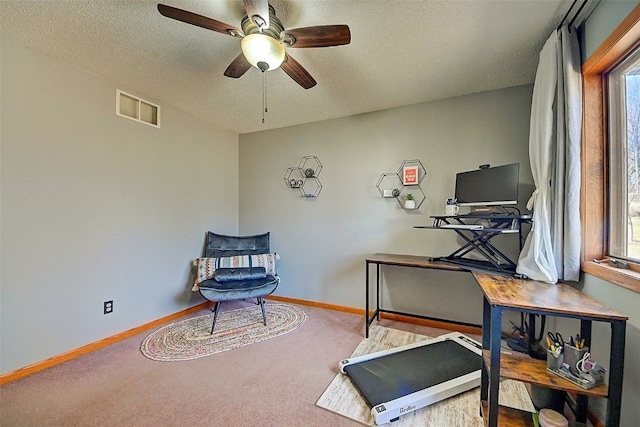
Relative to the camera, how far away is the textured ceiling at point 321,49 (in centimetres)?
163

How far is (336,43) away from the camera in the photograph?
1.62 metres

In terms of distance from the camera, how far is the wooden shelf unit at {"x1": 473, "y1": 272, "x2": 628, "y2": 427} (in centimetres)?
113

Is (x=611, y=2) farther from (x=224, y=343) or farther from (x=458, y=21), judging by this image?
(x=224, y=343)

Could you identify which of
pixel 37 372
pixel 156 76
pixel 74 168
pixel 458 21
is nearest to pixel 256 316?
pixel 37 372

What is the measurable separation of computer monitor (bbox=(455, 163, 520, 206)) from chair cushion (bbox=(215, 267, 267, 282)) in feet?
7.30

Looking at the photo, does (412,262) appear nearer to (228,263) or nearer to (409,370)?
(409,370)

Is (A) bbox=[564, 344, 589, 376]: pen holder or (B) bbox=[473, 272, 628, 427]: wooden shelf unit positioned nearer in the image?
(B) bbox=[473, 272, 628, 427]: wooden shelf unit

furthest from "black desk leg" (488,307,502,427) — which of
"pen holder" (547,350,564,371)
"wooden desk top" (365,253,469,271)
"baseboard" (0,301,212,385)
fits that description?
"baseboard" (0,301,212,385)

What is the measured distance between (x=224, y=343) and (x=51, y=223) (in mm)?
1704

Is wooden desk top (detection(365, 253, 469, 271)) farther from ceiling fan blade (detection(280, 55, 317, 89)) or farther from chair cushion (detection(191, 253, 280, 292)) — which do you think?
ceiling fan blade (detection(280, 55, 317, 89))

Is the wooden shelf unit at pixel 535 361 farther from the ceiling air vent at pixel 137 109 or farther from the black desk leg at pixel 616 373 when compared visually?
the ceiling air vent at pixel 137 109

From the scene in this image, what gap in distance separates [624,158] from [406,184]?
167 centimetres

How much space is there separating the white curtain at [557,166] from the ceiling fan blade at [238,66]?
2.01m

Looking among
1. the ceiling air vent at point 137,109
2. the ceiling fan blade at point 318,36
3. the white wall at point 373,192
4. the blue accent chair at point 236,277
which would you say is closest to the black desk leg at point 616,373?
the white wall at point 373,192
